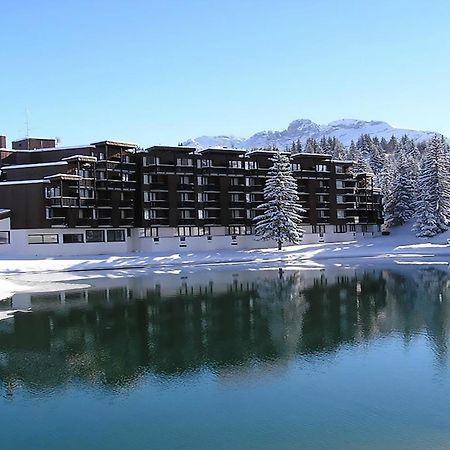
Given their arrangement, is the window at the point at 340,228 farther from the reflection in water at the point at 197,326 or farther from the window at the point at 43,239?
the window at the point at 43,239

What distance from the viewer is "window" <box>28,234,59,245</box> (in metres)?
65.1

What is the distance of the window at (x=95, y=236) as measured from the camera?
69.1 m

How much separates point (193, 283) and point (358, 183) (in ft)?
181

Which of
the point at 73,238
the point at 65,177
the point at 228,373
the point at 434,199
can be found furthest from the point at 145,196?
the point at 228,373

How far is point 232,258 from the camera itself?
224 feet

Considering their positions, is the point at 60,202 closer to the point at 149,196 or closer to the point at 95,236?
the point at 95,236

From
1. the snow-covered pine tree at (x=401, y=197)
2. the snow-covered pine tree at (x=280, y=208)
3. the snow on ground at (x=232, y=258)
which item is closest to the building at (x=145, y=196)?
the snow on ground at (x=232, y=258)

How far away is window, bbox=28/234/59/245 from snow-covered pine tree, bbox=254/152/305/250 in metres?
27.0

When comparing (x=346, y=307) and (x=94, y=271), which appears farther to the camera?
(x=94, y=271)

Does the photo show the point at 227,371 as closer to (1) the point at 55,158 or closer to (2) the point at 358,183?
(1) the point at 55,158

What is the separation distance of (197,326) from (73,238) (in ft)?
147

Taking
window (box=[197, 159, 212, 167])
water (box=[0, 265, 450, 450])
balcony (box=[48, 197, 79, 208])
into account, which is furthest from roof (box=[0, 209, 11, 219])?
water (box=[0, 265, 450, 450])

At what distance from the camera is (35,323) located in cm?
2795

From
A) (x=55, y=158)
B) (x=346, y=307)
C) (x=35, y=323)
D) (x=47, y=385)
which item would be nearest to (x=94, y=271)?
(x=55, y=158)
